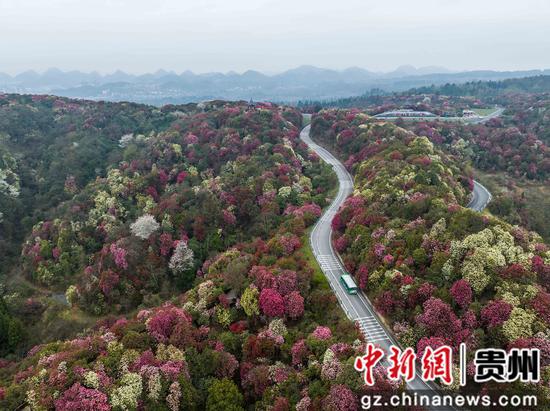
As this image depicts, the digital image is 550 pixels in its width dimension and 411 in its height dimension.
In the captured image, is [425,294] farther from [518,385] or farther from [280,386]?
[280,386]

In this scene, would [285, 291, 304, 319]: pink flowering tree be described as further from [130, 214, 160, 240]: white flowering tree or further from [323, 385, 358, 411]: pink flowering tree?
[130, 214, 160, 240]: white flowering tree

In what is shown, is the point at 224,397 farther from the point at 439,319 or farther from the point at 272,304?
the point at 439,319

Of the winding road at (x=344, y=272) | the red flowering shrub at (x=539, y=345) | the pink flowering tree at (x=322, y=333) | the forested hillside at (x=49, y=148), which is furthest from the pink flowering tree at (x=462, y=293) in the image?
the forested hillside at (x=49, y=148)

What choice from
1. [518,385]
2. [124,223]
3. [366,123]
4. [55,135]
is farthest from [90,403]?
[55,135]

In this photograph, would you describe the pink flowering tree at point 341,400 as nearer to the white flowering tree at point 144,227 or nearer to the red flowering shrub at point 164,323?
the red flowering shrub at point 164,323

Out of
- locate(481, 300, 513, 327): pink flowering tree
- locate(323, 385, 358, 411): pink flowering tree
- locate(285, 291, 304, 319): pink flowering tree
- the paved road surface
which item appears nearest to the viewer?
locate(323, 385, 358, 411): pink flowering tree

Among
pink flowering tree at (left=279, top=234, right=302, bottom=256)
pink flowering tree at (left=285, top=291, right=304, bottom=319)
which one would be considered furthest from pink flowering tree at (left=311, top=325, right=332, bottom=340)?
pink flowering tree at (left=279, top=234, right=302, bottom=256)

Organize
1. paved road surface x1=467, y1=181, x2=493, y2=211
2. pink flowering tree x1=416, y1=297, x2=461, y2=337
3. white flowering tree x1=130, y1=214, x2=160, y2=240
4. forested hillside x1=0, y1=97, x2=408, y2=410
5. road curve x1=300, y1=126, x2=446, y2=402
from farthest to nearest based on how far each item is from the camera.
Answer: paved road surface x1=467, y1=181, x2=493, y2=211 < white flowering tree x1=130, y1=214, x2=160, y2=240 < road curve x1=300, y1=126, x2=446, y2=402 < pink flowering tree x1=416, y1=297, x2=461, y2=337 < forested hillside x1=0, y1=97, x2=408, y2=410
